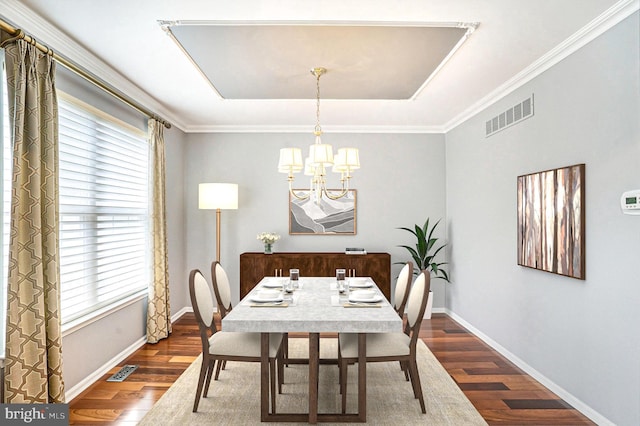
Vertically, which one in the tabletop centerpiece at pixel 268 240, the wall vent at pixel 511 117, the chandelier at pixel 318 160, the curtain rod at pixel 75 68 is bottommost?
the tabletop centerpiece at pixel 268 240

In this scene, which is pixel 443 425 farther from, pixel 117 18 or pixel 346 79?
pixel 117 18

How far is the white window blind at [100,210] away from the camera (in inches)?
123

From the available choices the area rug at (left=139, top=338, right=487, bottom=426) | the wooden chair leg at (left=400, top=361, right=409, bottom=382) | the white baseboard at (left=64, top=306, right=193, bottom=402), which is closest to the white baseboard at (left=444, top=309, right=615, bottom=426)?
the area rug at (left=139, top=338, right=487, bottom=426)

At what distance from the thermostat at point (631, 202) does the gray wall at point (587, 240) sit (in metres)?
0.05

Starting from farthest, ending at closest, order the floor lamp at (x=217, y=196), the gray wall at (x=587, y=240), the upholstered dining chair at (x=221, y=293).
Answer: the floor lamp at (x=217, y=196) < the upholstered dining chair at (x=221, y=293) < the gray wall at (x=587, y=240)

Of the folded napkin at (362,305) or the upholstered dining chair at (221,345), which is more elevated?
the folded napkin at (362,305)

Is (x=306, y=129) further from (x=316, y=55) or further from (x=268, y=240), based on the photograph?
(x=316, y=55)

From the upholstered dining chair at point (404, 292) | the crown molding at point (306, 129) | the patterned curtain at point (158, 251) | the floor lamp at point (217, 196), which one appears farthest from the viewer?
the crown molding at point (306, 129)

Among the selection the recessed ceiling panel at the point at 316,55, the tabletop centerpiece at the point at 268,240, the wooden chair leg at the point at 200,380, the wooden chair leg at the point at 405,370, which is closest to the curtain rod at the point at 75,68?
the recessed ceiling panel at the point at 316,55

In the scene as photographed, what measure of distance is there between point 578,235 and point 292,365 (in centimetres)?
247

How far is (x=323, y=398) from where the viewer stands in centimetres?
302

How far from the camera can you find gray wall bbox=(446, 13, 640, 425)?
2.45 meters

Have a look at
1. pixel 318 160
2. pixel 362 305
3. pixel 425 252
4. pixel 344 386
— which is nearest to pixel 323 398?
pixel 344 386

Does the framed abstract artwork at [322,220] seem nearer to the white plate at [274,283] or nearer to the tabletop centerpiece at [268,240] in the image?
the tabletop centerpiece at [268,240]
